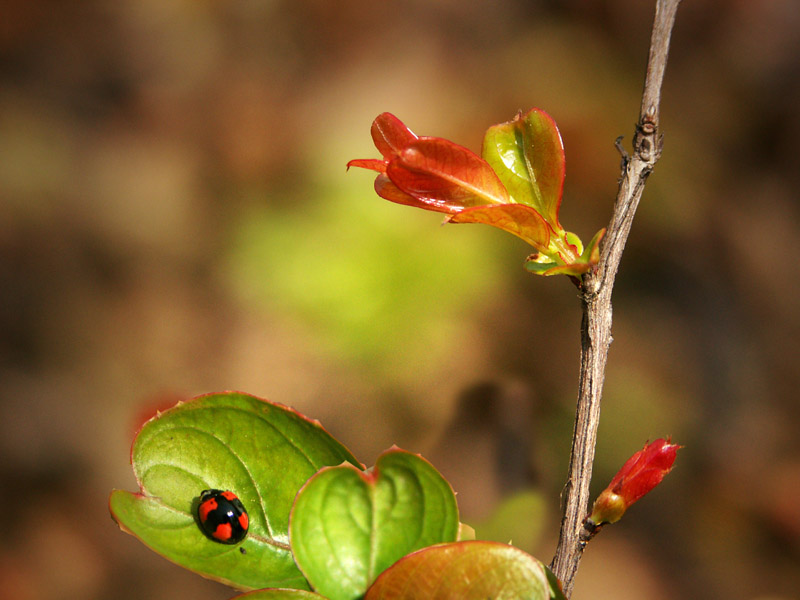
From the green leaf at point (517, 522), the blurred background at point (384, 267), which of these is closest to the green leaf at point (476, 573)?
the green leaf at point (517, 522)

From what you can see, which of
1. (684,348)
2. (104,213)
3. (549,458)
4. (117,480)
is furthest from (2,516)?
(684,348)

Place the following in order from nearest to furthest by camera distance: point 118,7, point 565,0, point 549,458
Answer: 1. point 549,458
2. point 565,0
3. point 118,7

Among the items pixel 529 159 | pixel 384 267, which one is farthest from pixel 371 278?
pixel 529 159

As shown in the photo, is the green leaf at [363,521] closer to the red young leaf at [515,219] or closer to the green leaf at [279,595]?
the green leaf at [279,595]

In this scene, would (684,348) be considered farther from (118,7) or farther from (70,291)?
(118,7)

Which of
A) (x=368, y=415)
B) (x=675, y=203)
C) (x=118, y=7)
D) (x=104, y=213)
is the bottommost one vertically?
(x=368, y=415)
